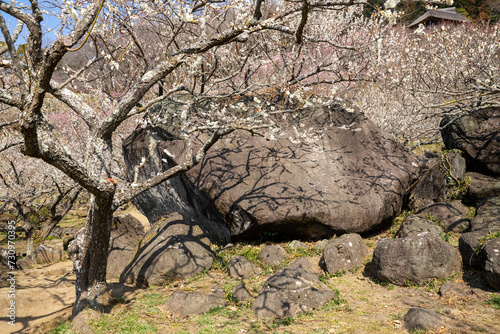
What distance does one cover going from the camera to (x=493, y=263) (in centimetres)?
554

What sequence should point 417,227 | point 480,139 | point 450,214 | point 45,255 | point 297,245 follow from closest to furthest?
point 417,227 < point 297,245 < point 450,214 < point 480,139 < point 45,255

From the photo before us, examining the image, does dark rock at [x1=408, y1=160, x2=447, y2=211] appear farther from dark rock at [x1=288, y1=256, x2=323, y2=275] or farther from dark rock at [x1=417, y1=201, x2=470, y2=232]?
dark rock at [x1=288, y1=256, x2=323, y2=275]

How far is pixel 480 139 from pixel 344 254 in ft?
23.1

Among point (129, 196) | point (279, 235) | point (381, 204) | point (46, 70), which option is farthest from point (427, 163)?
point (46, 70)

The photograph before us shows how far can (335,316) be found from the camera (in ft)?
17.3

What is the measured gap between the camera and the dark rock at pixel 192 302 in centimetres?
568

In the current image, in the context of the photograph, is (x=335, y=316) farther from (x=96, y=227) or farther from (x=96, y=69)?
(x=96, y=69)

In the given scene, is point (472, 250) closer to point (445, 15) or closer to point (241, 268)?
point (241, 268)

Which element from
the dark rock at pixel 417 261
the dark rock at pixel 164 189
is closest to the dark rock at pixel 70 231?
the dark rock at pixel 164 189

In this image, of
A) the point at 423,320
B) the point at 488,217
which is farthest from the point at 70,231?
the point at 488,217

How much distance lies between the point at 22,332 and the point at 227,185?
5032 mm

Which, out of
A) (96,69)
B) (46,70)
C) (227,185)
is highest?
(96,69)

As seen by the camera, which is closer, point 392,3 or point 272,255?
point 392,3

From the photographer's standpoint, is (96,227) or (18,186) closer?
(96,227)
